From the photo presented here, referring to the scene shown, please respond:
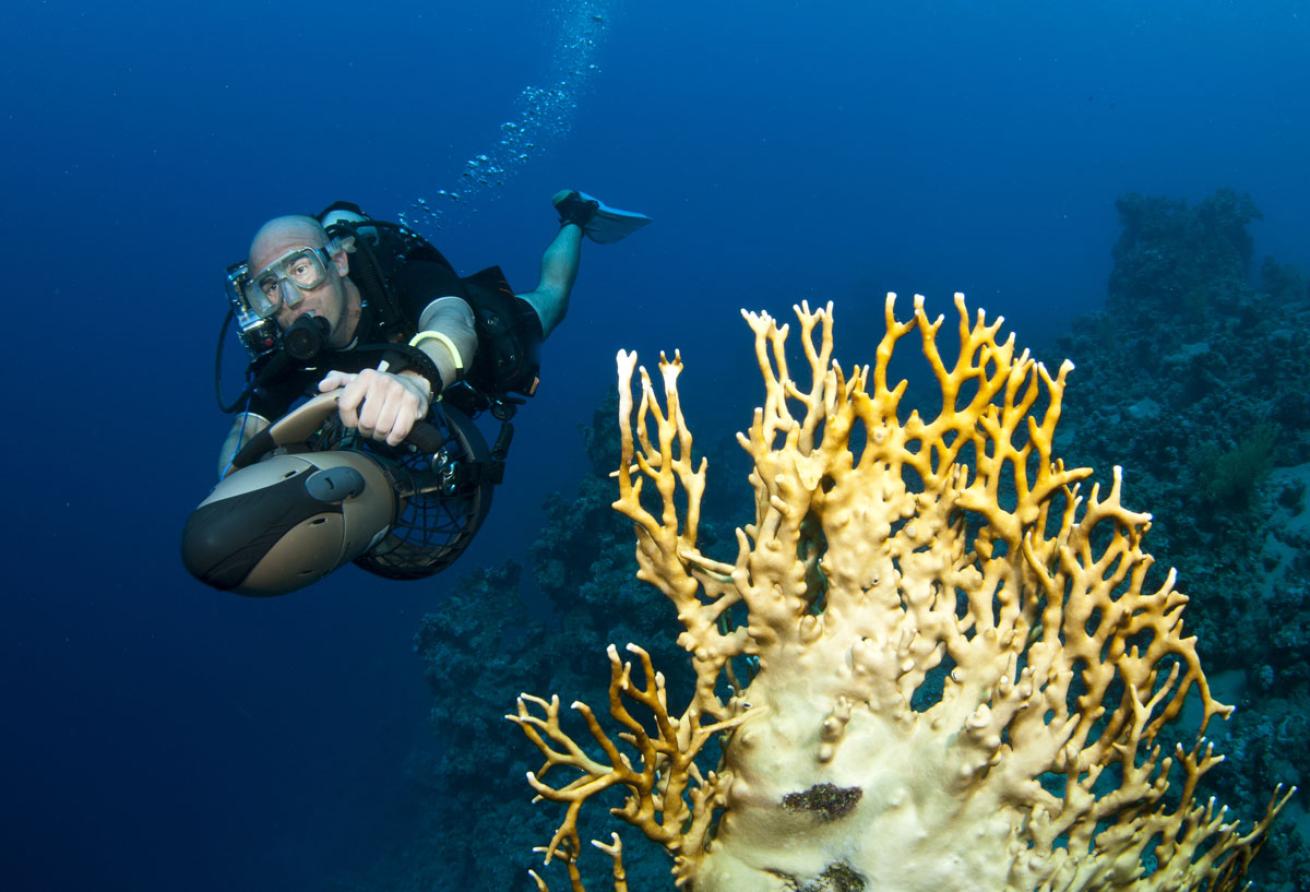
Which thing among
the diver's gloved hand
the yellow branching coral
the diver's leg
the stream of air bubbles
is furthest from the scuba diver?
the stream of air bubbles

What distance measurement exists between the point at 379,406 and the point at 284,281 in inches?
95.7

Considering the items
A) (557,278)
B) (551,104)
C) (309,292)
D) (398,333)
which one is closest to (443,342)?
(398,333)

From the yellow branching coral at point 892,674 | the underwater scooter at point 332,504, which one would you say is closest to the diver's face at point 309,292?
the underwater scooter at point 332,504

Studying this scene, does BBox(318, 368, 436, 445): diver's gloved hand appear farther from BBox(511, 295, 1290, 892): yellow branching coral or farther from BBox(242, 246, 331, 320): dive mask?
BBox(242, 246, 331, 320): dive mask

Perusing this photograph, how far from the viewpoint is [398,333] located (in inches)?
189

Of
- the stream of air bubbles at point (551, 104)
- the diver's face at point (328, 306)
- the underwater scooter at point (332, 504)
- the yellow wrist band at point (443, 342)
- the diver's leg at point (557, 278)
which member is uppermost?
the stream of air bubbles at point (551, 104)

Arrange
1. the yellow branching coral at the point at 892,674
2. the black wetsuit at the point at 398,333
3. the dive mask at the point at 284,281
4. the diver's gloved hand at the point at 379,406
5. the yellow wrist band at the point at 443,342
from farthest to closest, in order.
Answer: the black wetsuit at the point at 398,333
the dive mask at the point at 284,281
the yellow wrist band at the point at 443,342
the diver's gloved hand at the point at 379,406
the yellow branching coral at the point at 892,674

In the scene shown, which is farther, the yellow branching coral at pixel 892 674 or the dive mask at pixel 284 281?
the dive mask at pixel 284 281

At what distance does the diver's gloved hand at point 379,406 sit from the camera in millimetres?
2672

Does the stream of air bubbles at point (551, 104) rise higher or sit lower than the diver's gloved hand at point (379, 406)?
higher

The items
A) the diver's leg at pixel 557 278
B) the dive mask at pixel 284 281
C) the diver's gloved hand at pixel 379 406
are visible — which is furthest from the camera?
the diver's leg at pixel 557 278

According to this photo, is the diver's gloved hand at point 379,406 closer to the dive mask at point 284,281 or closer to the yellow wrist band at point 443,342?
the yellow wrist band at point 443,342

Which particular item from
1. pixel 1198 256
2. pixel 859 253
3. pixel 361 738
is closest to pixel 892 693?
pixel 1198 256

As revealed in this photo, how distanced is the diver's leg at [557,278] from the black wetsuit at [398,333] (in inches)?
71.9
